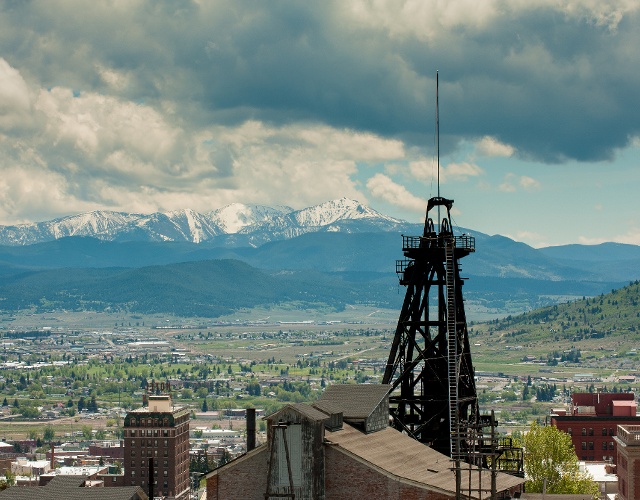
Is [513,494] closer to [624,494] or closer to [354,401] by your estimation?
[354,401]

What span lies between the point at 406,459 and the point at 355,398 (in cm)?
705

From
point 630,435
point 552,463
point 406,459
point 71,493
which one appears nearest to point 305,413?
point 406,459

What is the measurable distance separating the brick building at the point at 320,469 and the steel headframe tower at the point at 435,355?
51.3 ft

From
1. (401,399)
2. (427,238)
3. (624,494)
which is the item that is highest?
(427,238)

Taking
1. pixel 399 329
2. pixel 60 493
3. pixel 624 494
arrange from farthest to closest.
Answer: pixel 624 494
pixel 399 329
pixel 60 493

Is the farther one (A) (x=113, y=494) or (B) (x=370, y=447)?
(A) (x=113, y=494)

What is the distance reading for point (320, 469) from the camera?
8269 centimetres

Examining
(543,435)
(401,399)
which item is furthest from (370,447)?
(543,435)

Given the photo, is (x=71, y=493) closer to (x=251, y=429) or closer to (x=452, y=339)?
(x=251, y=429)

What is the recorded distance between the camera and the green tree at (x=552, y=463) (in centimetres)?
12638

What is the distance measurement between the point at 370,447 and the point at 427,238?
24937 millimetres

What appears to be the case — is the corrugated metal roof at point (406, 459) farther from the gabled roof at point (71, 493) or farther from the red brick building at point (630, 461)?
the red brick building at point (630, 461)

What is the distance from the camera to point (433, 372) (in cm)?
10600

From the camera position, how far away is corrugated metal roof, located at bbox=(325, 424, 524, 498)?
83.2m
